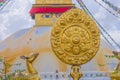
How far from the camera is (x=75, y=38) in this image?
27.3 feet

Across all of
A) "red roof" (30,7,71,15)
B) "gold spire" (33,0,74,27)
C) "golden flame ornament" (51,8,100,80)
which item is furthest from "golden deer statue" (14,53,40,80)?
"red roof" (30,7,71,15)

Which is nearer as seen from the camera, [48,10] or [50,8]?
[50,8]

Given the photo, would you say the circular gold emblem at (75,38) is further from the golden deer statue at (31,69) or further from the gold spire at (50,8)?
→ the gold spire at (50,8)

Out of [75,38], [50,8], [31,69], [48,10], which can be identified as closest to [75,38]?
[75,38]

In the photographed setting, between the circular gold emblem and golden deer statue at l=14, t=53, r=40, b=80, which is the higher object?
the circular gold emblem

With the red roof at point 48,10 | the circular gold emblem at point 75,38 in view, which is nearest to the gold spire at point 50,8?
the red roof at point 48,10

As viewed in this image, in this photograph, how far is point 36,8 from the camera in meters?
24.5

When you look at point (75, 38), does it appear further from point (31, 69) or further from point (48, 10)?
point (48, 10)

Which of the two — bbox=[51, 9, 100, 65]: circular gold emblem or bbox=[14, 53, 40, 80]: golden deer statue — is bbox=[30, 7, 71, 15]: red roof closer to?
bbox=[51, 9, 100, 65]: circular gold emblem

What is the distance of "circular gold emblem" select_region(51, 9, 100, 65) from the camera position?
8312mm

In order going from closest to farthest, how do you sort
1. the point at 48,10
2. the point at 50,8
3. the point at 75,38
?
the point at 75,38 → the point at 50,8 → the point at 48,10

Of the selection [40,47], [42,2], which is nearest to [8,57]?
[40,47]

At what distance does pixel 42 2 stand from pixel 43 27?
1.51m

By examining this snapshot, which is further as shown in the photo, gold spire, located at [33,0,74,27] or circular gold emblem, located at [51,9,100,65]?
gold spire, located at [33,0,74,27]
